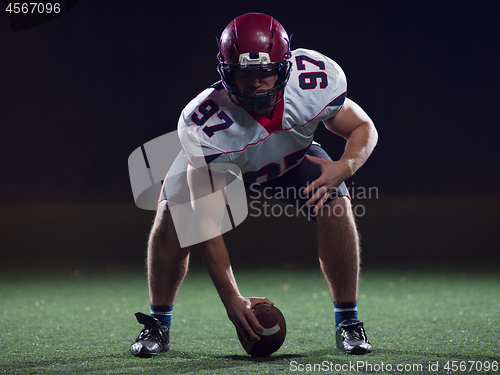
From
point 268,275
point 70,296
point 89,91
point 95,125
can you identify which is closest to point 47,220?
point 95,125

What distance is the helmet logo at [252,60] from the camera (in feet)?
4.00

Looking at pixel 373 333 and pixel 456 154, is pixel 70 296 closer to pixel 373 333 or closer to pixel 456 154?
pixel 373 333

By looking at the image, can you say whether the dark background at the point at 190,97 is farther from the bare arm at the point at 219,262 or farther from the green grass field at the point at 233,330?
the bare arm at the point at 219,262

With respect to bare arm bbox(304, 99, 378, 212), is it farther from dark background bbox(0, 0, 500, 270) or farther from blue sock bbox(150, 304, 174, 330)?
dark background bbox(0, 0, 500, 270)

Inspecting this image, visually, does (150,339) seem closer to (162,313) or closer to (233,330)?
(162,313)

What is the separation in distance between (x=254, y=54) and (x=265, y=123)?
0.62 feet

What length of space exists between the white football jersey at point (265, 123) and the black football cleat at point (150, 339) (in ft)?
1.48

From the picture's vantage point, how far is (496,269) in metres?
2.96

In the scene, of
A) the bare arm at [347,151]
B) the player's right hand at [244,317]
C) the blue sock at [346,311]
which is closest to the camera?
the player's right hand at [244,317]

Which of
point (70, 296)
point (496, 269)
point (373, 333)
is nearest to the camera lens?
A: point (373, 333)

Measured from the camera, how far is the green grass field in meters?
1.18

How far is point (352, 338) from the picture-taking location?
130 centimetres

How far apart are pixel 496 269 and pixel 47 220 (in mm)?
3102

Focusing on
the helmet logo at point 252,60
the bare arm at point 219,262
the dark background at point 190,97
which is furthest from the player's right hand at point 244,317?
the dark background at point 190,97
